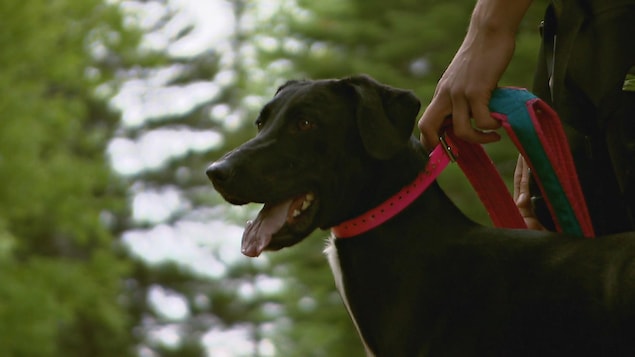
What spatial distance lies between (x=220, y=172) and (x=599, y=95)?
1.15 meters

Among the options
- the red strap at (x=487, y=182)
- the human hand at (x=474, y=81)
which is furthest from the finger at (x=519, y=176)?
the human hand at (x=474, y=81)

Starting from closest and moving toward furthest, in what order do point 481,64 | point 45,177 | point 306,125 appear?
1. point 481,64
2. point 306,125
3. point 45,177

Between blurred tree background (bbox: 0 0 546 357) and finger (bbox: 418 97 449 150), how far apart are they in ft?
42.0

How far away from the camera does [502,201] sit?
3.56 m

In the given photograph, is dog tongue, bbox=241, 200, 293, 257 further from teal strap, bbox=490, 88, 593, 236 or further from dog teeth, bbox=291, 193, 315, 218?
teal strap, bbox=490, 88, 593, 236

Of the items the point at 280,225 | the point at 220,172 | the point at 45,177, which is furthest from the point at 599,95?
the point at 45,177

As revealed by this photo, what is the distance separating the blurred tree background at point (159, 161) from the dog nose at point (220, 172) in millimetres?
13007

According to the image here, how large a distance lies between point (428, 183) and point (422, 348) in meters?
0.56

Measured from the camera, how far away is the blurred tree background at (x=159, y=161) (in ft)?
57.8

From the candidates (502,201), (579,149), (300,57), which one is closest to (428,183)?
(502,201)

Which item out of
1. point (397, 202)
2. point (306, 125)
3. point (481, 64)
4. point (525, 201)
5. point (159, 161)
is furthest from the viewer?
point (159, 161)

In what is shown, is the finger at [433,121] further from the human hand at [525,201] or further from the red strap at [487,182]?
the human hand at [525,201]

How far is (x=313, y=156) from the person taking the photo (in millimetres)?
3537

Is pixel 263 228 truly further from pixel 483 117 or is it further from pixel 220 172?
pixel 483 117
